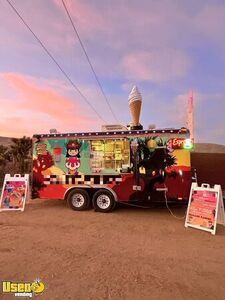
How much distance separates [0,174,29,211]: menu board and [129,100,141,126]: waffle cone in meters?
4.79

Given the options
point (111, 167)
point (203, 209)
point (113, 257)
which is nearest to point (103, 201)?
point (111, 167)

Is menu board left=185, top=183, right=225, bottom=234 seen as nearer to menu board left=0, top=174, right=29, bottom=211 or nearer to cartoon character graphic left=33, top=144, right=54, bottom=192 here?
cartoon character graphic left=33, top=144, right=54, bottom=192

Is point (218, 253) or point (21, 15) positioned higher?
point (21, 15)

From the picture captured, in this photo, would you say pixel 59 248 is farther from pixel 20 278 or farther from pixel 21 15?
pixel 21 15

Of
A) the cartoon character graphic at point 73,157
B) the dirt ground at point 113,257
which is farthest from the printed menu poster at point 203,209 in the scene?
the cartoon character graphic at point 73,157

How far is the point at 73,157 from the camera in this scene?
10.7m

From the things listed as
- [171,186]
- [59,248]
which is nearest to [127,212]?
[171,186]

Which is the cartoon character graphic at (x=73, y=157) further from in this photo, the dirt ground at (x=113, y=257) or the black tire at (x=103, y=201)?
the dirt ground at (x=113, y=257)

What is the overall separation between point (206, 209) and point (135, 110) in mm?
5296

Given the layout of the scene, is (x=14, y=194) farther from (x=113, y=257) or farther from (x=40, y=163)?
(x=113, y=257)

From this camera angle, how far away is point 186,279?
4.91 m

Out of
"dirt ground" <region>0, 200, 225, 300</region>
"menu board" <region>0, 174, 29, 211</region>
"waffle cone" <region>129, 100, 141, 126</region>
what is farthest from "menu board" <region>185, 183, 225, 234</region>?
"menu board" <region>0, 174, 29, 211</region>

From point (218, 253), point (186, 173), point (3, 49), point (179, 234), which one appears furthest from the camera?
point (3, 49)

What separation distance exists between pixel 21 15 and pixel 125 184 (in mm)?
6621
